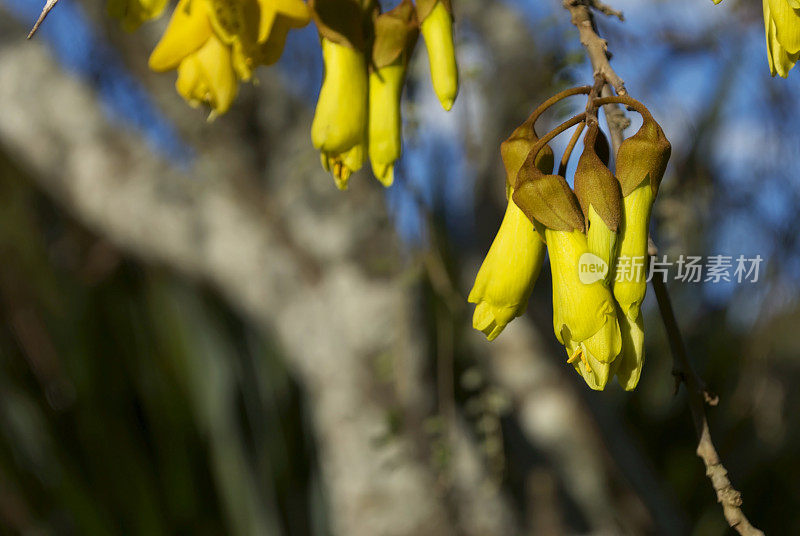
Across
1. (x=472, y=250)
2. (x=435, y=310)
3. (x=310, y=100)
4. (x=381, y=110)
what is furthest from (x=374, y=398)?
(x=381, y=110)

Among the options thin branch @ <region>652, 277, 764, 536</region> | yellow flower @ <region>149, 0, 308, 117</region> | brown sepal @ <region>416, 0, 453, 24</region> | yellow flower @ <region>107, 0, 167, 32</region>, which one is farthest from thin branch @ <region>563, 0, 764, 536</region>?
yellow flower @ <region>107, 0, 167, 32</region>

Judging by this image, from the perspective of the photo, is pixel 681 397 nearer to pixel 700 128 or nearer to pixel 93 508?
pixel 700 128

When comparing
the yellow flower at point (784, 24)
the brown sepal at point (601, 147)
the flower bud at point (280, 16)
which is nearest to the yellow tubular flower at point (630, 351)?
the brown sepal at point (601, 147)

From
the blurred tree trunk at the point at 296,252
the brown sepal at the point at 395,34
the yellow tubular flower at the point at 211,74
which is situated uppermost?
the yellow tubular flower at the point at 211,74

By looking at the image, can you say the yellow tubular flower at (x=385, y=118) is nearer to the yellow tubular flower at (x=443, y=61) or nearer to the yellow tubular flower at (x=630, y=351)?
the yellow tubular flower at (x=443, y=61)

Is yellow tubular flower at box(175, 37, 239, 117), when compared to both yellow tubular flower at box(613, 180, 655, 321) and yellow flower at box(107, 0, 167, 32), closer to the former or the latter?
yellow flower at box(107, 0, 167, 32)

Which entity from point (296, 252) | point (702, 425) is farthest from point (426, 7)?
point (296, 252)
